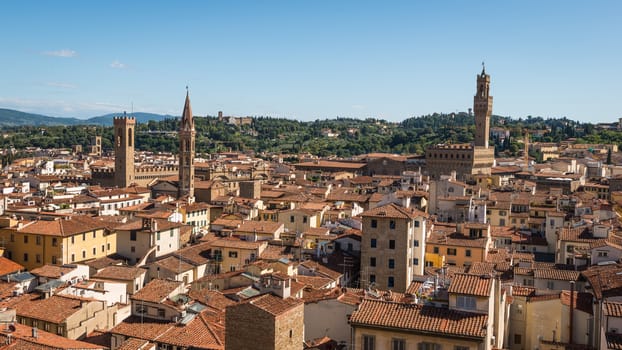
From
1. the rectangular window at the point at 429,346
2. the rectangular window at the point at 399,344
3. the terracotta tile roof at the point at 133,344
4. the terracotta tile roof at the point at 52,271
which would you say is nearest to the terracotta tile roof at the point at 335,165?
the terracotta tile roof at the point at 52,271

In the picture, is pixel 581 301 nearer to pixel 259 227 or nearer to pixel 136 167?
pixel 259 227

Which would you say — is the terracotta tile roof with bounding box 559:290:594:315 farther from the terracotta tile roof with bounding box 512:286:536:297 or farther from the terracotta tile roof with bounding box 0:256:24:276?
the terracotta tile roof with bounding box 0:256:24:276

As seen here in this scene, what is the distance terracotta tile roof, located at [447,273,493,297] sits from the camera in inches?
680

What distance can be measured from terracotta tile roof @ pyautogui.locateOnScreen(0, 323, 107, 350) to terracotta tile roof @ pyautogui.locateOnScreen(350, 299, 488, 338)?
30.3ft

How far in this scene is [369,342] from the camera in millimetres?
17125

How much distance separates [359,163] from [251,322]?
95.6 m

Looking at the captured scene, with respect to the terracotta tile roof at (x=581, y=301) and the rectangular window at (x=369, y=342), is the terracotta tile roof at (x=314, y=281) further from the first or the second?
the rectangular window at (x=369, y=342)

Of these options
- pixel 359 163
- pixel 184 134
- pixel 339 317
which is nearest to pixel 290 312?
pixel 339 317

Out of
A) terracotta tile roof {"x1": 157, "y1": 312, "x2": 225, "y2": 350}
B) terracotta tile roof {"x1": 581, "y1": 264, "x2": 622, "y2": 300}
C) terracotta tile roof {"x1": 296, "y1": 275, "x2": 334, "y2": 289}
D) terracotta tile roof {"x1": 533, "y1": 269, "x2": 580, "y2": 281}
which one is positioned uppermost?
terracotta tile roof {"x1": 581, "y1": 264, "x2": 622, "y2": 300}

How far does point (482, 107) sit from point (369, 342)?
8731cm

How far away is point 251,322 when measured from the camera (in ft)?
53.7

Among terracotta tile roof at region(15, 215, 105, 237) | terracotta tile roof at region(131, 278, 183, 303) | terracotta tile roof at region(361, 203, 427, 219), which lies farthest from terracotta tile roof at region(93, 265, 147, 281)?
terracotta tile roof at region(361, 203, 427, 219)

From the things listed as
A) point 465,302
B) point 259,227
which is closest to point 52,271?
point 259,227

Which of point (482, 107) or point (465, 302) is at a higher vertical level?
point (482, 107)
